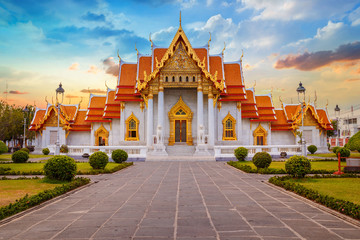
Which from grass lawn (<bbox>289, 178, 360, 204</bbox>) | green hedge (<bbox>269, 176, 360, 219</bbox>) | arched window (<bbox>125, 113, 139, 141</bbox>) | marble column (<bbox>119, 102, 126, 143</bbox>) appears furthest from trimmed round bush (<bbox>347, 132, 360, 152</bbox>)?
marble column (<bbox>119, 102, 126, 143</bbox>)

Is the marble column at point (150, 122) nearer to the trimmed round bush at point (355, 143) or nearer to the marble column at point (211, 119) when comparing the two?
the marble column at point (211, 119)

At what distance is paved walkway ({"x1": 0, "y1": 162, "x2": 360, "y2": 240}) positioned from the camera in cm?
655

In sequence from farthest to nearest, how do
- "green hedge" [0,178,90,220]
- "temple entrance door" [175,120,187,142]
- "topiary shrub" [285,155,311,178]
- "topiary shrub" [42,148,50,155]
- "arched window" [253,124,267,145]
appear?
"arched window" [253,124,267,145] → "topiary shrub" [42,148,50,155] → "temple entrance door" [175,120,187,142] → "topiary shrub" [285,155,311,178] → "green hedge" [0,178,90,220]

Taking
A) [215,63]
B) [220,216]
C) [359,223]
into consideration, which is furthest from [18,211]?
[215,63]

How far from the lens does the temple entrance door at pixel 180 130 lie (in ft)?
118

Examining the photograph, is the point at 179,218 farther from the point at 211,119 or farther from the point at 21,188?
the point at 211,119

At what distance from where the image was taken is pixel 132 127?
122ft

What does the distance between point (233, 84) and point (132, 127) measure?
1272 cm

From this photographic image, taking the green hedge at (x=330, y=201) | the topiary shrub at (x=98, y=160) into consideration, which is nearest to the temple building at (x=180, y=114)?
the topiary shrub at (x=98, y=160)

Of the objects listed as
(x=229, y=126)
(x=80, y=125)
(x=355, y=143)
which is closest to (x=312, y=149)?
(x=229, y=126)

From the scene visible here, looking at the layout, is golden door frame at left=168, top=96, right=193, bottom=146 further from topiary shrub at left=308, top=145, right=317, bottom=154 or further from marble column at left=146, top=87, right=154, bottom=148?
topiary shrub at left=308, top=145, right=317, bottom=154

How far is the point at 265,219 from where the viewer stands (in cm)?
768

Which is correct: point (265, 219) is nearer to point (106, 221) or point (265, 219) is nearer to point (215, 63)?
point (106, 221)

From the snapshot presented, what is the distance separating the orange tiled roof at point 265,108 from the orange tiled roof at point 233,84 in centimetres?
384
